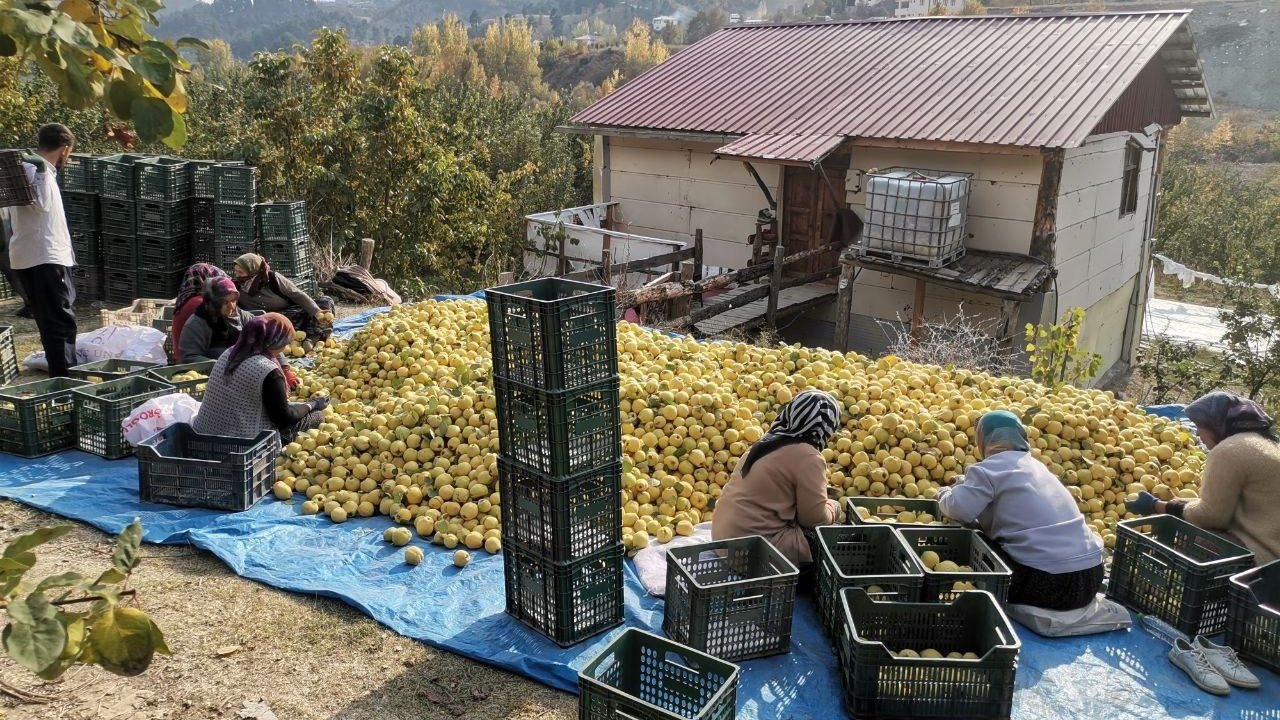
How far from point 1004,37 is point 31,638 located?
624 inches

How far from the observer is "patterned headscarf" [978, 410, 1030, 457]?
14.0 ft

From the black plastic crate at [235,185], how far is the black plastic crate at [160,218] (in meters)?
0.55

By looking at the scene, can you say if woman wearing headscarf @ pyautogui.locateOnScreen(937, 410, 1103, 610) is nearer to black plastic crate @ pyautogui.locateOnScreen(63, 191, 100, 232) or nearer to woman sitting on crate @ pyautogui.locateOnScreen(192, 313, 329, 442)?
woman sitting on crate @ pyautogui.locateOnScreen(192, 313, 329, 442)

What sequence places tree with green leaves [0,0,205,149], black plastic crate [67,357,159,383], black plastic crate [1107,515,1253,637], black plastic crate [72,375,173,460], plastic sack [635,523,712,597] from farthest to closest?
1. black plastic crate [67,357,159,383]
2. black plastic crate [72,375,173,460]
3. plastic sack [635,523,712,597]
4. black plastic crate [1107,515,1253,637]
5. tree with green leaves [0,0,205,149]

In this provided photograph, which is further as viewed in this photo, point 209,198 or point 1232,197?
point 1232,197

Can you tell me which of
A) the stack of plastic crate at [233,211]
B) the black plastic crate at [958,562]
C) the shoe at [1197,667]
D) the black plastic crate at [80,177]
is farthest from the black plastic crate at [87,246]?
A: the shoe at [1197,667]

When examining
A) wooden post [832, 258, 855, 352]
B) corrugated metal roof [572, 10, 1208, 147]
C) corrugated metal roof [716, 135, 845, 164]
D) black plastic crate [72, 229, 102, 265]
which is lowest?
wooden post [832, 258, 855, 352]

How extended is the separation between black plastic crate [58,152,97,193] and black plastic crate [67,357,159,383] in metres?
3.59

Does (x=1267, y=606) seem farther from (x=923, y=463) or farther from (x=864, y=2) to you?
(x=864, y=2)

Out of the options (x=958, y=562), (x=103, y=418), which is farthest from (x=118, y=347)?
(x=958, y=562)

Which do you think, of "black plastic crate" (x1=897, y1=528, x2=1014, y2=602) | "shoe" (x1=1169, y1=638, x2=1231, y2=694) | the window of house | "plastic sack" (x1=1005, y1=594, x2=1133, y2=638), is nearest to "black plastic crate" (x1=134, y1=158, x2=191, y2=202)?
"black plastic crate" (x1=897, y1=528, x2=1014, y2=602)

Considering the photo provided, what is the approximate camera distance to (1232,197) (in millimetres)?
32062

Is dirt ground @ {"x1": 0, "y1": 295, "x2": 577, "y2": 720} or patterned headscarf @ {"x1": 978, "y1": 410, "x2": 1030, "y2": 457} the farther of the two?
patterned headscarf @ {"x1": 978, "y1": 410, "x2": 1030, "y2": 457}

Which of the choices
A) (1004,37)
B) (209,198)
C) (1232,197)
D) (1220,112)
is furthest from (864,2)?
(209,198)
